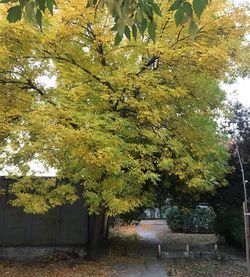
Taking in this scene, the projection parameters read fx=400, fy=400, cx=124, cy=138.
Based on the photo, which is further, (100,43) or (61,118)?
(100,43)

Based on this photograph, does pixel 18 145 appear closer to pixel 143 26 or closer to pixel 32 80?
pixel 32 80

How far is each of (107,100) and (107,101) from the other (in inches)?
8.3

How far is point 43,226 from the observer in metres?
13.5

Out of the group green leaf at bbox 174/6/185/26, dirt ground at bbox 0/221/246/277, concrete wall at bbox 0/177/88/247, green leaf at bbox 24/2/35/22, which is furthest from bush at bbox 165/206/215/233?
green leaf at bbox 174/6/185/26

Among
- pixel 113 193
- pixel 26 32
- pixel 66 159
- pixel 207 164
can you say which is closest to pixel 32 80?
pixel 26 32

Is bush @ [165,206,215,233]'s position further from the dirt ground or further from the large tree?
the large tree

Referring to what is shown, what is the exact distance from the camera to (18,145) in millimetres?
10047

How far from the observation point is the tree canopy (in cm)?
930

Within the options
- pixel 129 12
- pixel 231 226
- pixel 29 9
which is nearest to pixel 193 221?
pixel 231 226

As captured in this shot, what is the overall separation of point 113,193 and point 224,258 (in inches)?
206

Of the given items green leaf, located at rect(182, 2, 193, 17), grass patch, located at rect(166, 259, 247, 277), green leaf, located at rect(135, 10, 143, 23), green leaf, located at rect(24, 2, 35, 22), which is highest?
green leaf, located at rect(24, 2, 35, 22)

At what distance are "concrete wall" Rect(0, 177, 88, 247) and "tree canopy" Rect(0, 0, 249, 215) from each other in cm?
218

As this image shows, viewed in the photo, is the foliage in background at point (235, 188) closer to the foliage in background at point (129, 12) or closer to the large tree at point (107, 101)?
the large tree at point (107, 101)

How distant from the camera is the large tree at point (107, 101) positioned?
30.5 ft
